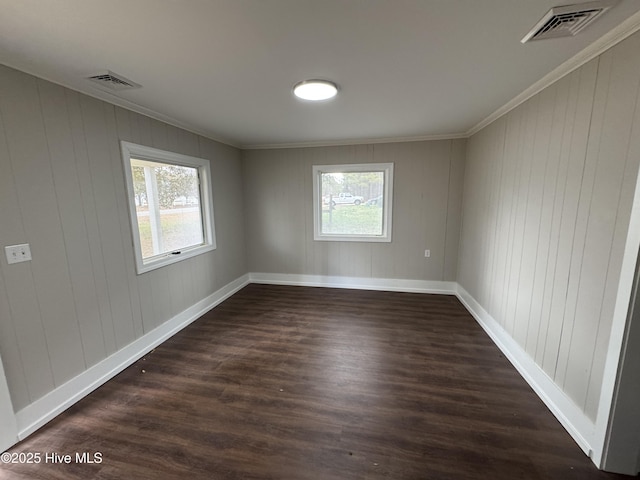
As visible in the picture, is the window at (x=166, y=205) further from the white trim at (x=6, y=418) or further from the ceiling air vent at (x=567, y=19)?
the ceiling air vent at (x=567, y=19)

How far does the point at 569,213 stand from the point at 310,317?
8.76 feet

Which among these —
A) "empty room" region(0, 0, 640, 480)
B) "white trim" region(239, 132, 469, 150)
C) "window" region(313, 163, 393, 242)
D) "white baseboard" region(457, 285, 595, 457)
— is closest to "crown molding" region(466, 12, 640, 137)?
"empty room" region(0, 0, 640, 480)

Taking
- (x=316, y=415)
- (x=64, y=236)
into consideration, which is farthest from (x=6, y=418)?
(x=316, y=415)

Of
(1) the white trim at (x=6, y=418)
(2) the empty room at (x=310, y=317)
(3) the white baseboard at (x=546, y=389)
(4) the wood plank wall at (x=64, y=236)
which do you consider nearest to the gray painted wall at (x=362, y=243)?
(2) the empty room at (x=310, y=317)

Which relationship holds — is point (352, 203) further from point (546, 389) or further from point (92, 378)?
point (92, 378)

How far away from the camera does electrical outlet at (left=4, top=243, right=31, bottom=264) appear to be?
5.35 feet

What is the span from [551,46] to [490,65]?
0.31m

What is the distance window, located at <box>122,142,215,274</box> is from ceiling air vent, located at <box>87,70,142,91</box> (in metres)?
0.52

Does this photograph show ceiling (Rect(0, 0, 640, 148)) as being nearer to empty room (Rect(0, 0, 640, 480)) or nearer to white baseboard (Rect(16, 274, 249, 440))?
empty room (Rect(0, 0, 640, 480))

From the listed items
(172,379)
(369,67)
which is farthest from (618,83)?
(172,379)

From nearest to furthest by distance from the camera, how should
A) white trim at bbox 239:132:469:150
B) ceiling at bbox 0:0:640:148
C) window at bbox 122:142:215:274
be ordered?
1. ceiling at bbox 0:0:640:148
2. window at bbox 122:142:215:274
3. white trim at bbox 239:132:469:150

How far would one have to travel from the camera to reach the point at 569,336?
69.0 inches

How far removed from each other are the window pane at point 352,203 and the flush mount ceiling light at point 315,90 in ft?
6.77

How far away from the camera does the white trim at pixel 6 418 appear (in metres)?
1.58
